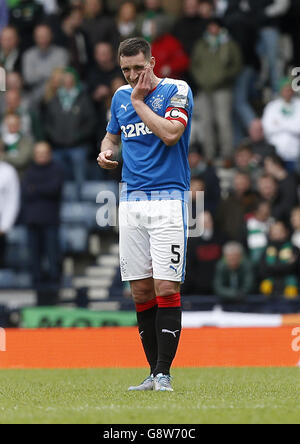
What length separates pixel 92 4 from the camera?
1788cm

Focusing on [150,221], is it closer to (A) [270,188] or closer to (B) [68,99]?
(A) [270,188]

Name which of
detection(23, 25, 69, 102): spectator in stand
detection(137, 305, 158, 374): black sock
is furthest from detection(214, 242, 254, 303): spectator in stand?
detection(137, 305, 158, 374): black sock

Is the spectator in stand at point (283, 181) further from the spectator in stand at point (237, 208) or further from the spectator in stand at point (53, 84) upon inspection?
the spectator in stand at point (53, 84)

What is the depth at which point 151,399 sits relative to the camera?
6.57 metres

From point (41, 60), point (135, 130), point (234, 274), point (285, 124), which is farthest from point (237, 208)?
point (135, 130)

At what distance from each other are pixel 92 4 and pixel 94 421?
1329 centimetres

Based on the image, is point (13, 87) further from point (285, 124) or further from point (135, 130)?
point (135, 130)

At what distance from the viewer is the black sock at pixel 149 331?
301 inches

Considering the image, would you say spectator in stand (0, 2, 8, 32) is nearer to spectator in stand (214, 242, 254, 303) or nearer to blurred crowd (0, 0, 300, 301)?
blurred crowd (0, 0, 300, 301)

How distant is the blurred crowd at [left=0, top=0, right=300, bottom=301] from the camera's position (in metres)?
14.6

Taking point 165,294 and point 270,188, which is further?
point 270,188

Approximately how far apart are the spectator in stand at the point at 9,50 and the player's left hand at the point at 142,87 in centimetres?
1097

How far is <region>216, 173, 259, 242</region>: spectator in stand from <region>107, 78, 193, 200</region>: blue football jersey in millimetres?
7448

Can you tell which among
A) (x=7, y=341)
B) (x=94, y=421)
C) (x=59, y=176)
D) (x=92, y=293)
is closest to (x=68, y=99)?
(x=59, y=176)
